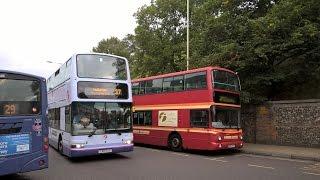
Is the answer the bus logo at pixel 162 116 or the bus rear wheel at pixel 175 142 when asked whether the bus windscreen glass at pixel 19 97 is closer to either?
the bus rear wheel at pixel 175 142

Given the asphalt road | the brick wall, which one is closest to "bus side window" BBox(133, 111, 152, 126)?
the asphalt road

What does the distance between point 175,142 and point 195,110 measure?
7.76ft

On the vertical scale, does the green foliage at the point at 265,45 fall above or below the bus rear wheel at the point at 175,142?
above

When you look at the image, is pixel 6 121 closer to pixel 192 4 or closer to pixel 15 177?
pixel 15 177

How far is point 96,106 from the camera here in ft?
50.8

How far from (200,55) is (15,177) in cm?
1431

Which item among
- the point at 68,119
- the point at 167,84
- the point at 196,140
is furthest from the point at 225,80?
the point at 68,119

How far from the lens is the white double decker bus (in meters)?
15.2

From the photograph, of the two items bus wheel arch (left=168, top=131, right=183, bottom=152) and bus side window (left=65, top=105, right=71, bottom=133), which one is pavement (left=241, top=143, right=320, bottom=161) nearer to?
bus wheel arch (left=168, top=131, right=183, bottom=152)

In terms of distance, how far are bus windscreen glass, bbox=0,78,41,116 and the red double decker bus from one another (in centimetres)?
850

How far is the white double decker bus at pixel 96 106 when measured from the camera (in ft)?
49.9

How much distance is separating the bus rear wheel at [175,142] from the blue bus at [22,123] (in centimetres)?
964

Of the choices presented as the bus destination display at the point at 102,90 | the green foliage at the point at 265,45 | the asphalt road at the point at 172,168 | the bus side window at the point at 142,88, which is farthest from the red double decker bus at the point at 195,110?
the bus destination display at the point at 102,90

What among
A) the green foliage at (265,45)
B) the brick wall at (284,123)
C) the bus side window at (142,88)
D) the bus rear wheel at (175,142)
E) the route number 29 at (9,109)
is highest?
the green foliage at (265,45)
